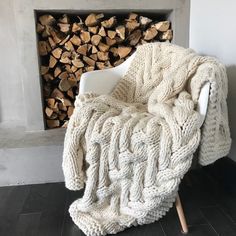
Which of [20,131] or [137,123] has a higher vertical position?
[137,123]

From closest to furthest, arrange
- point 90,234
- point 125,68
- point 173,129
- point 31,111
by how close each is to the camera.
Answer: point 173,129 < point 90,234 < point 125,68 < point 31,111

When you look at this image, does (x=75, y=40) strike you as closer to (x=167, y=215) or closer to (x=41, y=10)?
(x=41, y=10)

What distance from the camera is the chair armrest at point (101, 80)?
1432 millimetres

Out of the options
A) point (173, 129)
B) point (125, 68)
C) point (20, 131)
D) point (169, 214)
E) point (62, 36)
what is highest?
point (62, 36)

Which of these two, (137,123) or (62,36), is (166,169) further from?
(62,36)

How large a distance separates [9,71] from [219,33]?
149 centimetres

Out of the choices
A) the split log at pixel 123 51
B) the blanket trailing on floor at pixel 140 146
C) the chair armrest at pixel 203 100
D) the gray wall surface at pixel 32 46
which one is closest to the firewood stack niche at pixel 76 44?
the split log at pixel 123 51

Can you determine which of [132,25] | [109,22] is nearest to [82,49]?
[109,22]

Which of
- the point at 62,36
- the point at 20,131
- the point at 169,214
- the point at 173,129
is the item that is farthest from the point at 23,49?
the point at 169,214

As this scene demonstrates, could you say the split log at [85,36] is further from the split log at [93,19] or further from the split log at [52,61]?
the split log at [52,61]

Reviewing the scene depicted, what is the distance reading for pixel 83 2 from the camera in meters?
1.75

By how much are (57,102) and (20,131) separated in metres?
0.34

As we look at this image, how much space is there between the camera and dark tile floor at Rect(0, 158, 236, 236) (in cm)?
122

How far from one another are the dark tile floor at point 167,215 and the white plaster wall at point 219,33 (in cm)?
21
